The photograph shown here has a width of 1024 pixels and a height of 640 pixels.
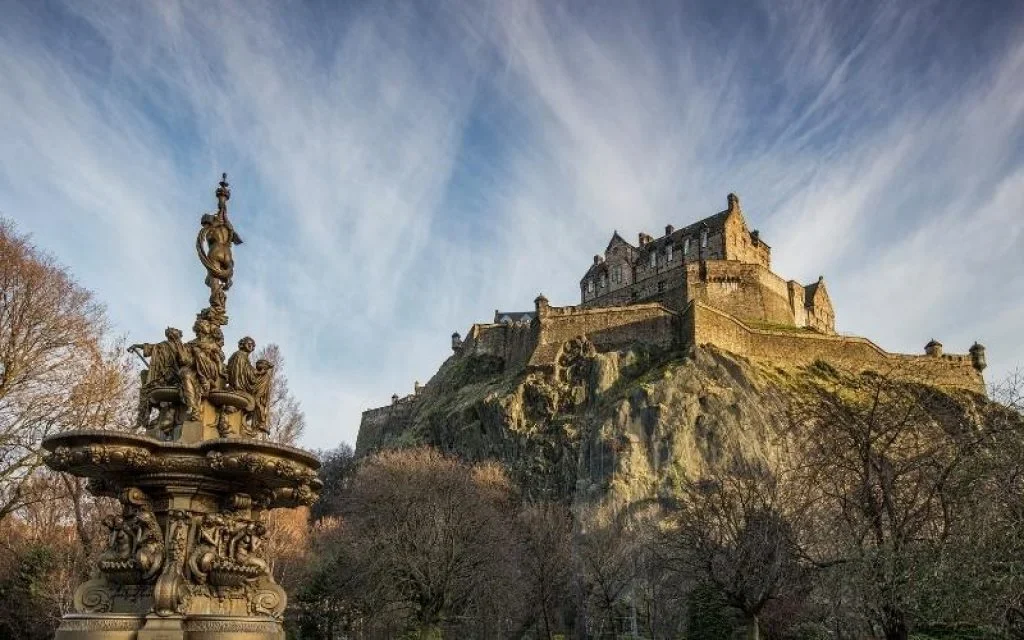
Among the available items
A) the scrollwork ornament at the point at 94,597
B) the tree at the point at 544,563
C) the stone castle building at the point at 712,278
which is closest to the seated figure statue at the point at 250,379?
the scrollwork ornament at the point at 94,597

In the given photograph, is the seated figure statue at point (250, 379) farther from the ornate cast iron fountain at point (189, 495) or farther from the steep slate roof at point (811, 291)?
the steep slate roof at point (811, 291)

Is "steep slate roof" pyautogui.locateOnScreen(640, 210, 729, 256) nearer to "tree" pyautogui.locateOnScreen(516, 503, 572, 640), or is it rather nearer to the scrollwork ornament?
"tree" pyautogui.locateOnScreen(516, 503, 572, 640)

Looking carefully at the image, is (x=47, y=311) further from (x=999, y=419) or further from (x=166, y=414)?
(x=999, y=419)

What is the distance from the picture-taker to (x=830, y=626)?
17453mm

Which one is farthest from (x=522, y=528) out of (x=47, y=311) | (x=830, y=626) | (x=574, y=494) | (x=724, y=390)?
(x=47, y=311)

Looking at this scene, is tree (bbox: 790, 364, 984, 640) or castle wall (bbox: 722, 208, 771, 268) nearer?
tree (bbox: 790, 364, 984, 640)

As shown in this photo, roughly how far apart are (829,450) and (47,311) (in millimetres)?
16800

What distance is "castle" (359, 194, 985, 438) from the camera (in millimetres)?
56000

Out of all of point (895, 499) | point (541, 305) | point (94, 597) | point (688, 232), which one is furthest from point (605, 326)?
point (94, 597)

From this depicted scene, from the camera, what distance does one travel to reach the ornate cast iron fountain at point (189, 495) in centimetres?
862

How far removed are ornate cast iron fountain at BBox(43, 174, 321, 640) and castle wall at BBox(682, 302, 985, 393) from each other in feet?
151

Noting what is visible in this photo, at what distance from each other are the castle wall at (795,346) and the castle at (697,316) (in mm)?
77

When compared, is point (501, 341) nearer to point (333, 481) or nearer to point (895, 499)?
point (333, 481)

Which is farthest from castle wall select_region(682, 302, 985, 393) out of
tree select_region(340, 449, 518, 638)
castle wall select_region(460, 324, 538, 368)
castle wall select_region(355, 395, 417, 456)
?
castle wall select_region(355, 395, 417, 456)
